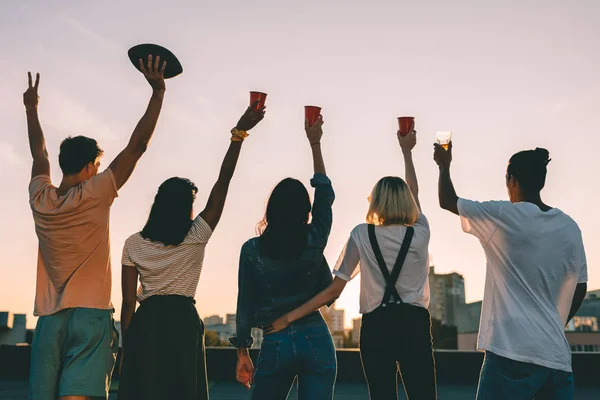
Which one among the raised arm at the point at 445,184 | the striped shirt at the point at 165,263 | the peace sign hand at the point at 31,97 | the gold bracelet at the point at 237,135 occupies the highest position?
the peace sign hand at the point at 31,97

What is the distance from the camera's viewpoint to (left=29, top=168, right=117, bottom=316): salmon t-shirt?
334 cm

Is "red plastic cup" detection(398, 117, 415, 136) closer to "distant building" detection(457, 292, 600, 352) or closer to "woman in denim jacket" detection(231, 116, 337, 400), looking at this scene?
"woman in denim jacket" detection(231, 116, 337, 400)

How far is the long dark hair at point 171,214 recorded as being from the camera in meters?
3.49

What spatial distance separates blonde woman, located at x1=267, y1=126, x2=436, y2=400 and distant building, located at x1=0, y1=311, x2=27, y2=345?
39512mm

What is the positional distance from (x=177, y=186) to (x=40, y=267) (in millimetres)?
873

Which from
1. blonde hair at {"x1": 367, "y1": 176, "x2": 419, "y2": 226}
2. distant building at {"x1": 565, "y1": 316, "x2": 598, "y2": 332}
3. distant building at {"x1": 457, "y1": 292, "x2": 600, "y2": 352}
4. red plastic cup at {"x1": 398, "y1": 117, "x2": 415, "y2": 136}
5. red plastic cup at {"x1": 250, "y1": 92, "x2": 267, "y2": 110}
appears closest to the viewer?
blonde hair at {"x1": 367, "y1": 176, "x2": 419, "y2": 226}

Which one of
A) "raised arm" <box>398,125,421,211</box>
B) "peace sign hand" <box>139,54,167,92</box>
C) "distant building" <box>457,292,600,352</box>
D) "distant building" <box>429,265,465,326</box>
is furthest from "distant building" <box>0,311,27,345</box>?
"distant building" <box>429,265,465,326</box>

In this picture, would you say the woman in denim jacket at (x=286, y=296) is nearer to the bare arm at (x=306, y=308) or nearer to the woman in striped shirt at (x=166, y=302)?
the bare arm at (x=306, y=308)

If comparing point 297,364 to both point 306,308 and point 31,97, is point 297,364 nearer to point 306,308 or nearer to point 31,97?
point 306,308

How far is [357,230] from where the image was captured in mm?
3754

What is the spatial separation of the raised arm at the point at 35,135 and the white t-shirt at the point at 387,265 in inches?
72.6

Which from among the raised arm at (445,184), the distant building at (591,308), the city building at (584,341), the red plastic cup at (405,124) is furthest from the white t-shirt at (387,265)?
the distant building at (591,308)

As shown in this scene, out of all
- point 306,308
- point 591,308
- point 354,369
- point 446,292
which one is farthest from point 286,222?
point 446,292

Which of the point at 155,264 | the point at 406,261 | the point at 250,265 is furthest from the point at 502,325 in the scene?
the point at 155,264
